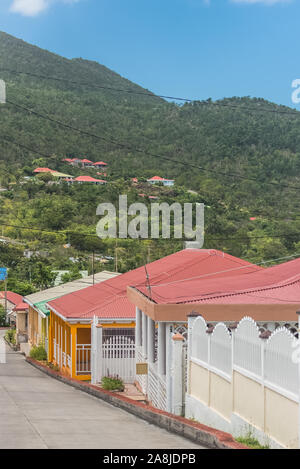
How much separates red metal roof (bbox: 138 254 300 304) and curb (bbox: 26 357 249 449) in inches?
78.9

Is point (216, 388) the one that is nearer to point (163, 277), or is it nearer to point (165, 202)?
point (163, 277)

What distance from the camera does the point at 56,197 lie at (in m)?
79.0

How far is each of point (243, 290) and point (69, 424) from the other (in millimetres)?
4370

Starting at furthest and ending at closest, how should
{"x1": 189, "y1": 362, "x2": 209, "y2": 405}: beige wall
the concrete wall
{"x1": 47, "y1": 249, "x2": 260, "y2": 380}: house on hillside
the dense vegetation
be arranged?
the dense vegetation
{"x1": 47, "y1": 249, "x2": 260, "y2": 380}: house on hillside
{"x1": 189, "y1": 362, "x2": 209, "y2": 405}: beige wall
the concrete wall

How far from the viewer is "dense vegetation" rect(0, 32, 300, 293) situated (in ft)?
215

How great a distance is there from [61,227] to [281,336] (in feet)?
212

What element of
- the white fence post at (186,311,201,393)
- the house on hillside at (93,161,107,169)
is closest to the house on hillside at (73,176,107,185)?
the house on hillside at (93,161,107,169)

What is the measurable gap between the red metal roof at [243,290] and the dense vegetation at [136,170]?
95.1 ft

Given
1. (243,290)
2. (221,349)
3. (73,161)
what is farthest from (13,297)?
(221,349)

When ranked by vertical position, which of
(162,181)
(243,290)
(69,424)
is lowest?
(69,424)

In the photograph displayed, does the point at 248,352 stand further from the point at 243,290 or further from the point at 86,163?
the point at 86,163

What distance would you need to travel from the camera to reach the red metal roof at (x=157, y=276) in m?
19.0

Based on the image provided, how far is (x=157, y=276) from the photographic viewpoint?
63.0 feet

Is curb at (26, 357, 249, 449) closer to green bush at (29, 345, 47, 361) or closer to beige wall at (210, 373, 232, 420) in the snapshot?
beige wall at (210, 373, 232, 420)
